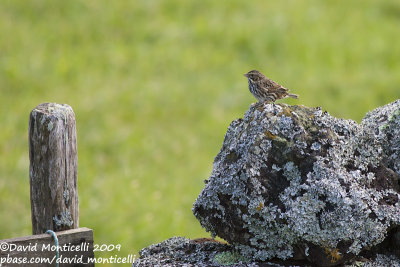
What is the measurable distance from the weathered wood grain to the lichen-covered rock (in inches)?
36.9

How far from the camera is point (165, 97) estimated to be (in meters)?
14.5

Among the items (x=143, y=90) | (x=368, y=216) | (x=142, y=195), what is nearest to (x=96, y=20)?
(x=143, y=90)

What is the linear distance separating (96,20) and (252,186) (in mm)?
13258

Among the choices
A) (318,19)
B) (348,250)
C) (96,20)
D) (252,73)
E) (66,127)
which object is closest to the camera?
(348,250)

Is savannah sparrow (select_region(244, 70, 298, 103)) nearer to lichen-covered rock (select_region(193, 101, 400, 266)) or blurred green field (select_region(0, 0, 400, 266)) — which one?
lichen-covered rock (select_region(193, 101, 400, 266))

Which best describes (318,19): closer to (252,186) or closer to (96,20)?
(96,20)

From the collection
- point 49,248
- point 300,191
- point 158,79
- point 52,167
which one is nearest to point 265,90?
point 300,191

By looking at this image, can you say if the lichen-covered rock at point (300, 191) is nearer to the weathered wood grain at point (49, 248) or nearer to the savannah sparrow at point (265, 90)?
the weathered wood grain at point (49, 248)

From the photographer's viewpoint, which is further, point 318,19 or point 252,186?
point 318,19

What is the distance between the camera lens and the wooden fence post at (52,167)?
192 inches

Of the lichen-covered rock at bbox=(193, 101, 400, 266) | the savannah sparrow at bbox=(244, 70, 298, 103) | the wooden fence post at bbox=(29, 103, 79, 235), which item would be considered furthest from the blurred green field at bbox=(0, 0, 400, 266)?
the lichen-covered rock at bbox=(193, 101, 400, 266)

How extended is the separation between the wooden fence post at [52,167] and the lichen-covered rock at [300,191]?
41.0 inches

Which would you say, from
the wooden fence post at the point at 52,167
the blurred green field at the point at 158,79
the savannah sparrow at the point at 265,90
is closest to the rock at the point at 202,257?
the wooden fence post at the point at 52,167

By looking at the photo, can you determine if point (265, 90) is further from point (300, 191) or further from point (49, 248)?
point (49, 248)
